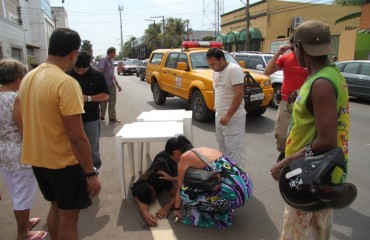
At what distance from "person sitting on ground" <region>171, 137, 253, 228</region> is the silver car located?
928 centimetres

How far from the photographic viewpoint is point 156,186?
3951mm

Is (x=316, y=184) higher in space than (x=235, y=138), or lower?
higher

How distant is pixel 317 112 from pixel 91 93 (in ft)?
10.3

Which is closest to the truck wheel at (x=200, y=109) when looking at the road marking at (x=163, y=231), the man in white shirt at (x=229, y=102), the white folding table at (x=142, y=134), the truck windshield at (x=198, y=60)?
the truck windshield at (x=198, y=60)

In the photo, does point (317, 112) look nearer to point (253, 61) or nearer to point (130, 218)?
point (130, 218)

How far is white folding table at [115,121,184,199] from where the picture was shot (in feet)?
12.0

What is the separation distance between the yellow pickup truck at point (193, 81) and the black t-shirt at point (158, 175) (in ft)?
11.9

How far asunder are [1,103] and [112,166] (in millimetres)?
2567

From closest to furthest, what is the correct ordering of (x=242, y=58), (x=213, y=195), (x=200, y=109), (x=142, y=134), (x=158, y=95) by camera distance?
(x=213, y=195), (x=142, y=134), (x=200, y=109), (x=158, y=95), (x=242, y=58)

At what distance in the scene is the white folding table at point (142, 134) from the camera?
3668 millimetres

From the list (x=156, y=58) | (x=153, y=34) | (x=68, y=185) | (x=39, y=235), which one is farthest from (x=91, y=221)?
(x=153, y=34)

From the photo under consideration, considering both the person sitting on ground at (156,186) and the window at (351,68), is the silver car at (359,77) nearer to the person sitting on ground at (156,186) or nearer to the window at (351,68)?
the window at (351,68)

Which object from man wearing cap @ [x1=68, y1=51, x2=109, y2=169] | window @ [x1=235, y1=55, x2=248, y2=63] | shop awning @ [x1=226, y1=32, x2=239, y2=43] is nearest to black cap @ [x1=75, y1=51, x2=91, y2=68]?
man wearing cap @ [x1=68, y1=51, x2=109, y2=169]

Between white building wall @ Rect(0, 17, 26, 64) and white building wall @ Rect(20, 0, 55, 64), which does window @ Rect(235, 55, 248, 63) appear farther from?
white building wall @ Rect(20, 0, 55, 64)
